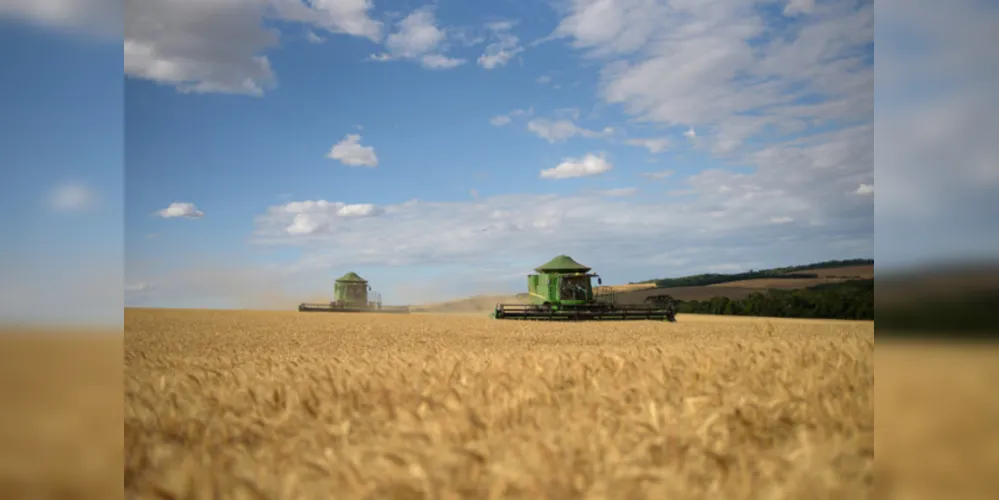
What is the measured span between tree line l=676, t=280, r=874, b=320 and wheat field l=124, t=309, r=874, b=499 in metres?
27.6

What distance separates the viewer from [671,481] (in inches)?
82.7

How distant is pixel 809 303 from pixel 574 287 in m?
14.7

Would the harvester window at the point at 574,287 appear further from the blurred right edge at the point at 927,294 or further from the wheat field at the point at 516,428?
the blurred right edge at the point at 927,294

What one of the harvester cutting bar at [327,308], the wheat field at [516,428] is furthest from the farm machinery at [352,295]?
the wheat field at [516,428]

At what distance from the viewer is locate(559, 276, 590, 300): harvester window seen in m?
40.7

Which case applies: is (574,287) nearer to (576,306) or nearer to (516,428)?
(576,306)

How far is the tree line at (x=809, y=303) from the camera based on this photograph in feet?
106

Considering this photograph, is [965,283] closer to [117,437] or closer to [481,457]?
[481,457]

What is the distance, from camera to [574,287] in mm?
40781

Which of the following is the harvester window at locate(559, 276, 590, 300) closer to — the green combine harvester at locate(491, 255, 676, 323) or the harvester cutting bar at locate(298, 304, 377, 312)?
the green combine harvester at locate(491, 255, 676, 323)

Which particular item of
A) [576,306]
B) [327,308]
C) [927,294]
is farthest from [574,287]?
[927,294]

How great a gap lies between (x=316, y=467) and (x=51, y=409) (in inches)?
74.5

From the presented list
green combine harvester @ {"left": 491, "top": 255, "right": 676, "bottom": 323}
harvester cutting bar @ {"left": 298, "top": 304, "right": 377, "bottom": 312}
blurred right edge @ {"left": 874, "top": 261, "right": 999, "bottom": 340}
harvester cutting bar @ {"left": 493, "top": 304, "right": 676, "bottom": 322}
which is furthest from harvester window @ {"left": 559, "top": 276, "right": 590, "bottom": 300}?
blurred right edge @ {"left": 874, "top": 261, "right": 999, "bottom": 340}

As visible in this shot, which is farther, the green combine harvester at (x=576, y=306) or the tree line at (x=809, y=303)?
the green combine harvester at (x=576, y=306)
